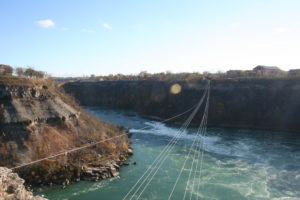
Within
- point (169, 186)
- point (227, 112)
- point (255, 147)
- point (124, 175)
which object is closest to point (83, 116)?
point (124, 175)

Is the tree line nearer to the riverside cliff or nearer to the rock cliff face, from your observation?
the riverside cliff

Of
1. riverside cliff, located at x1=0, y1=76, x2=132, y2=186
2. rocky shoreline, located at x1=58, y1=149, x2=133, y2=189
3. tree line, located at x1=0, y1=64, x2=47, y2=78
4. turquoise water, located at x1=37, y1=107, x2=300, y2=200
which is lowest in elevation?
turquoise water, located at x1=37, y1=107, x2=300, y2=200

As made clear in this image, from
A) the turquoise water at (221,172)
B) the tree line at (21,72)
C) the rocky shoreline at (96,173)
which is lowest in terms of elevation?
the turquoise water at (221,172)

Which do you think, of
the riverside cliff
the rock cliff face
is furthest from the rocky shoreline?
the rock cliff face

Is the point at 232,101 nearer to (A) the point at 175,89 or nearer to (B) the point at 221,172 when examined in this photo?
(A) the point at 175,89

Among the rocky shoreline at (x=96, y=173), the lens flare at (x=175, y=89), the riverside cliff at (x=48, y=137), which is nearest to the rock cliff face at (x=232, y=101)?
the lens flare at (x=175, y=89)

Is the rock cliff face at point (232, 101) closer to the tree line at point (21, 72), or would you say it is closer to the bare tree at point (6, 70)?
the tree line at point (21, 72)
